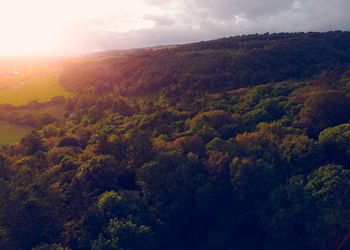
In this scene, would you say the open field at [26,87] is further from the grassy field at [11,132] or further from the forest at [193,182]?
the forest at [193,182]

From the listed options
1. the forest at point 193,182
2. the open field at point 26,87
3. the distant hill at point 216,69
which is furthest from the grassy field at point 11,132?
the distant hill at point 216,69

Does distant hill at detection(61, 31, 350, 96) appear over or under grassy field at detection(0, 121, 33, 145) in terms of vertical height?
over

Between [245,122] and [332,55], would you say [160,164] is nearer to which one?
[245,122]

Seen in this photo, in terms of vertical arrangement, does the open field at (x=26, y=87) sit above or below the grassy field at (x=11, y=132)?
above

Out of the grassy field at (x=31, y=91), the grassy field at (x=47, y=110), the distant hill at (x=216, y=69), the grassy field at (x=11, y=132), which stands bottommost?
the grassy field at (x=11, y=132)

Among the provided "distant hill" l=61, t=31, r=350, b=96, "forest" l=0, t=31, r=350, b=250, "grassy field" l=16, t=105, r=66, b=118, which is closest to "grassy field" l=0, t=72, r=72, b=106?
"distant hill" l=61, t=31, r=350, b=96

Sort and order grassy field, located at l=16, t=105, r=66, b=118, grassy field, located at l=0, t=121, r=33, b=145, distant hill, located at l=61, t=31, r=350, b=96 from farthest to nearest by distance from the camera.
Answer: grassy field, located at l=16, t=105, r=66, b=118 < distant hill, located at l=61, t=31, r=350, b=96 < grassy field, located at l=0, t=121, r=33, b=145

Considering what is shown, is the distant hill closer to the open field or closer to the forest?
the open field
